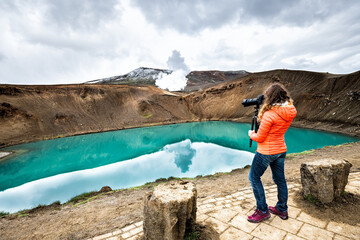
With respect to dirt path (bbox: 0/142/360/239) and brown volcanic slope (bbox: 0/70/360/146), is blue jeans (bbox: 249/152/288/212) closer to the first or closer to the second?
dirt path (bbox: 0/142/360/239)

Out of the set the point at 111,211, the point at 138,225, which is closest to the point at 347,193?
the point at 138,225

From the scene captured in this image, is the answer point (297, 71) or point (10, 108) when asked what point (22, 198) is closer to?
point (10, 108)

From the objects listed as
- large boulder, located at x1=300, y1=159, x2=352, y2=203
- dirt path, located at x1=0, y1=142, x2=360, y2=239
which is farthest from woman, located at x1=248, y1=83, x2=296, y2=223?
dirt path, located at x1=0, y1=142, x2=360, y2=239

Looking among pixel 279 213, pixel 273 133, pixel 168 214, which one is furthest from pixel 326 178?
pixel 168 214

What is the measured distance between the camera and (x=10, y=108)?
2688cm

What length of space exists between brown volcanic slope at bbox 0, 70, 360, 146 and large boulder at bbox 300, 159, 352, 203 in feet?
64.5

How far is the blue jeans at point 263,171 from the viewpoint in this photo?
2486 mm

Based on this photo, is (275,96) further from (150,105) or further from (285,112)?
(150,105)

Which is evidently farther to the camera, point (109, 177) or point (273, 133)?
point (109, 177)

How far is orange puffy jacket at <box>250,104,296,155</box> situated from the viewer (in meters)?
2.33

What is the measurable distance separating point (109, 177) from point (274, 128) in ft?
30.1

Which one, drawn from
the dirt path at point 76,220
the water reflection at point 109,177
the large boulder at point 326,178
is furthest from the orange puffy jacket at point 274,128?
the water reflection at point 109,177

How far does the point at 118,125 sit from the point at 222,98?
23.6 metres

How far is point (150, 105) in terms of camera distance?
40750 mm
